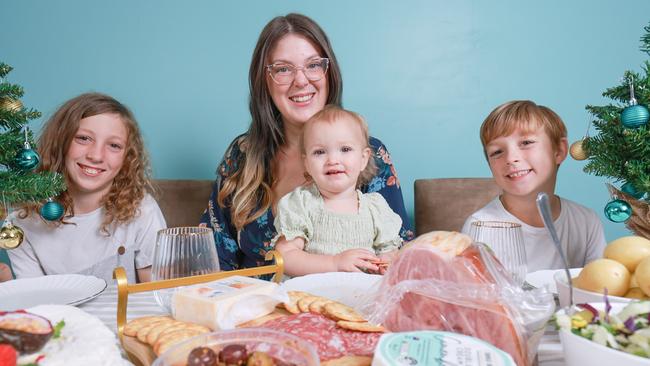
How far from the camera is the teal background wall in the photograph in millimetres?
2840

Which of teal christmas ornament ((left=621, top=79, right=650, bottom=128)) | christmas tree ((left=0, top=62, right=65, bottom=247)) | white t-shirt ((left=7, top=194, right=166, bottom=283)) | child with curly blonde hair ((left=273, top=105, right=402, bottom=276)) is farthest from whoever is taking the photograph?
white t-shirt ((left=7, top=194, right=166, bottom=283))

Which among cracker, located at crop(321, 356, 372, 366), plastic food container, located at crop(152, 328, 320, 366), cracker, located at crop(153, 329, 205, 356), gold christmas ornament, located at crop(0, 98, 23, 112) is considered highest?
gold christmas ornament, located at crop(0, 98, 23, 112)

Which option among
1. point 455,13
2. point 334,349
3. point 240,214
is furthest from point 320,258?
point 455,13

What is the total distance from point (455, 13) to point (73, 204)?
2.35 m

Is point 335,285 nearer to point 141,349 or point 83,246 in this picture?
point 141,349

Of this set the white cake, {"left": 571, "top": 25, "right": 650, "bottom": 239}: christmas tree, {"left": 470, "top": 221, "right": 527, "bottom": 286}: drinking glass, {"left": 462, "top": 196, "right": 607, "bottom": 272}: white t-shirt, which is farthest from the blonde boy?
the white cake

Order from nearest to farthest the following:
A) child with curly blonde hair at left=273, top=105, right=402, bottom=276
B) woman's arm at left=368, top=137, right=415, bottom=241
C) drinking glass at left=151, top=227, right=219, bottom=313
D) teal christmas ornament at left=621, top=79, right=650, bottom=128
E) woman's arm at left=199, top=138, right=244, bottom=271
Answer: drinking glass at left=151, top=227, right=219, bottom=313
teal christmas ornament at left=621, top=79, right=650, bottom=128
child with curly blonde hair at left=273, top=105, right=402, bottom=276
woman's arm at left=368, top=137, right=415, bottom=241
woman's arm at left=199, top=138, right=244, bottom=271

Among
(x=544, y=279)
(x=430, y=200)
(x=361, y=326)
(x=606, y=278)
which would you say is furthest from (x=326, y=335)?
(x=430, y=200)

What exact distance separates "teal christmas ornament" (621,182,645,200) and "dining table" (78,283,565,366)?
0.69m

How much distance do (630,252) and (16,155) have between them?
1599 mm

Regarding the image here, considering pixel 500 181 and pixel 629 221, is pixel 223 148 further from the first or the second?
pixel 629 221

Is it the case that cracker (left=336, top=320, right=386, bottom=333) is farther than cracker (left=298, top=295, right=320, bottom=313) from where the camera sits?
No

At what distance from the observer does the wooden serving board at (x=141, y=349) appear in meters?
0.78

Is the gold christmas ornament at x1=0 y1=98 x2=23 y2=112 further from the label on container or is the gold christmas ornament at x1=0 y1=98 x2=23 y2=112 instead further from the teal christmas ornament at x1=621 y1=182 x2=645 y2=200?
the teal christmas ornament at x1=621 y1=182 x2=645 y2=200
